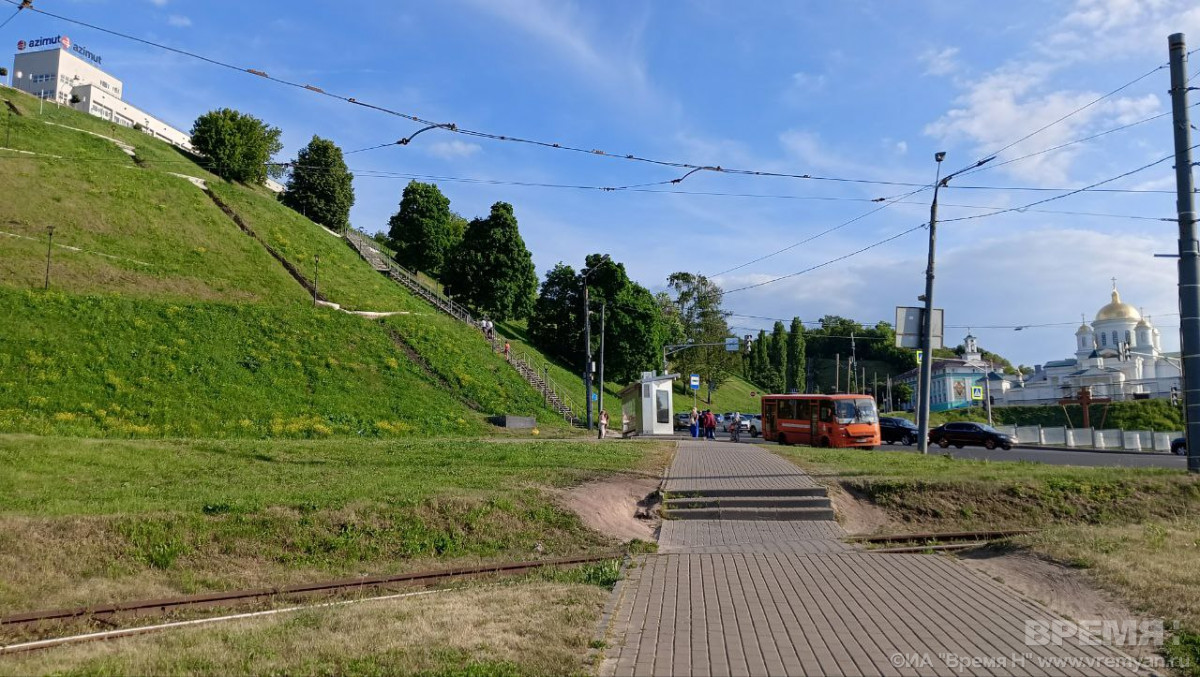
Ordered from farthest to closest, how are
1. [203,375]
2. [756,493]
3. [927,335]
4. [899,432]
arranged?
[899,432]
[203,375]
[927,335]
[756,493]

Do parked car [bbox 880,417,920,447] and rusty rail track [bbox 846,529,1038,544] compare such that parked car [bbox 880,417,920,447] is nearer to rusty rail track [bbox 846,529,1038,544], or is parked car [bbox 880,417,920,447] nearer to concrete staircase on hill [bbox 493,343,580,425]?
concrete staircase on hill [bbox 493,343,580,425]

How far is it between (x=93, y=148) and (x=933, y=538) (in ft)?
→ 213

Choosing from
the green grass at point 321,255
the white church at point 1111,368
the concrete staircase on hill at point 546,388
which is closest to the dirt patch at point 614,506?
the concrete staircase on hill at point 546,388

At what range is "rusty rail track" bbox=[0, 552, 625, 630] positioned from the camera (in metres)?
7.60

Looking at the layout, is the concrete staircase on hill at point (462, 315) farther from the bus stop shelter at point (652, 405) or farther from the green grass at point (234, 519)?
the green grass at point (234, 519)

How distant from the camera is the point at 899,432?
42125 millimetres

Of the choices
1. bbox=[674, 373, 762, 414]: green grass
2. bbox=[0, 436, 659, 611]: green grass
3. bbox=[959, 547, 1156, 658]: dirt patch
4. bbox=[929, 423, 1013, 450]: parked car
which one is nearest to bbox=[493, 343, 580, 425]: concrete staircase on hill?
bbox=[929, 423, 1013, 450]: parked car

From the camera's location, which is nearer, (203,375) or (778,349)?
(203,375)

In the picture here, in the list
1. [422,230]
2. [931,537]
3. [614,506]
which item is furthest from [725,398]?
[931,537]

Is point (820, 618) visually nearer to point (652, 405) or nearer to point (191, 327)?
point (652, 405)

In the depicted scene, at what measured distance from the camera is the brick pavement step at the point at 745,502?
1409cm

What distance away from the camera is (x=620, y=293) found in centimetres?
7131

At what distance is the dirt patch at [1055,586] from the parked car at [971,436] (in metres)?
31.8

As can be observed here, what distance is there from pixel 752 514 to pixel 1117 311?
113035 millimetres
